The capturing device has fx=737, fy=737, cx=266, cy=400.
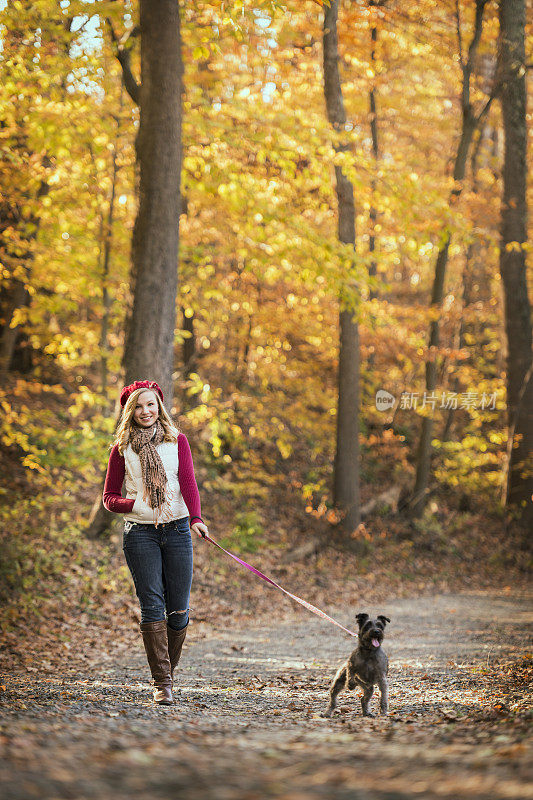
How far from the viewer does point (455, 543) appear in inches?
660

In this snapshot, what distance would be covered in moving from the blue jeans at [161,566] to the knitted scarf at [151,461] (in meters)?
Result: 0.23

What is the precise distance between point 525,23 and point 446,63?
441 cm

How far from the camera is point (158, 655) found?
16.9 ft

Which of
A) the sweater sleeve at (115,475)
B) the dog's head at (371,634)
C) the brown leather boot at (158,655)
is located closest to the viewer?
the dog's head at (371,634)

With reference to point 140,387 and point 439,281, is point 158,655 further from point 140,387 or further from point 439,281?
point 439,281

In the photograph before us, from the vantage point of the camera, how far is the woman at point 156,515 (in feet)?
16.9

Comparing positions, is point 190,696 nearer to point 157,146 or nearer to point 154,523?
point 154,523

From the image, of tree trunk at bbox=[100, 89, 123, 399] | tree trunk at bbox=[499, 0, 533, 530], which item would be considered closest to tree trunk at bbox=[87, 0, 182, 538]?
tree trunk at bbox=[100, 89, 123, 399]

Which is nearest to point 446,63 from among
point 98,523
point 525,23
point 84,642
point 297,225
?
point 525,23

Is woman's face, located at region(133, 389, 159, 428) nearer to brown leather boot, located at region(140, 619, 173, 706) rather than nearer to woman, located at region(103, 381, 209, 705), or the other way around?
woman, located at region(103, 381, 209, 705)

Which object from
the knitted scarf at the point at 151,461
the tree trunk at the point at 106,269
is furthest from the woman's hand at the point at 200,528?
the tree trunk at the point at 106,269

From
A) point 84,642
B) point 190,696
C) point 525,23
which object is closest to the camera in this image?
point 190,696

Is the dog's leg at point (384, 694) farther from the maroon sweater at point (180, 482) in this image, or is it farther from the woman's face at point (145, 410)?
the woman's face at point (145, 410)

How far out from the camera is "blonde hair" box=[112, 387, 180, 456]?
533 cm
